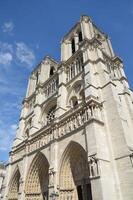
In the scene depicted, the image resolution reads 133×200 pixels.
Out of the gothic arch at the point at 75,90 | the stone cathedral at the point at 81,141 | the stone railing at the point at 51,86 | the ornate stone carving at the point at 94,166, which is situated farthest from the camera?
the stone railing at the point at 51,86

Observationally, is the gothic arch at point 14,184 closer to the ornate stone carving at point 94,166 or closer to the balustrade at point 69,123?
the balustrade at point 69,123

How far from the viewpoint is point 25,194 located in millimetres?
13781

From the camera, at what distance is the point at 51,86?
2069 centimetres

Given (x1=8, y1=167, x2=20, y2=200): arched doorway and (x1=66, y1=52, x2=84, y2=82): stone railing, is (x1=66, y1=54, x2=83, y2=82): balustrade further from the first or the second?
(x1=8, y1=167, x2=20, y2=200): arched doorway

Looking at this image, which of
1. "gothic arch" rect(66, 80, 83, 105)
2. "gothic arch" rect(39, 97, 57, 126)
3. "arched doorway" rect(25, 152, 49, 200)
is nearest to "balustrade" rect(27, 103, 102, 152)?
"arched doorway" rect(25, 152, 49, 200)

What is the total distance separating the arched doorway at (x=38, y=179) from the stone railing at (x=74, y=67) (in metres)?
7.84

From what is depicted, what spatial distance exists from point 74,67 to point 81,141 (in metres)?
9.07

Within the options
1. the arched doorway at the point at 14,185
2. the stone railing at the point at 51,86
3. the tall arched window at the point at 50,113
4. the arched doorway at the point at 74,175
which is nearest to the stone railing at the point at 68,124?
the arched doorway at the point at 74,175

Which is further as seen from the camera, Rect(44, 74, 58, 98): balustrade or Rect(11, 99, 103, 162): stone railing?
Rect(44, 74, 58, 98): balustrade

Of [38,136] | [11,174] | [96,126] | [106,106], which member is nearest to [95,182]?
[96,126]

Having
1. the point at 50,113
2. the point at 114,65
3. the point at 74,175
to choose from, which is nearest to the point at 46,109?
the point at 50,113

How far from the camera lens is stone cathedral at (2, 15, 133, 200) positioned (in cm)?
957

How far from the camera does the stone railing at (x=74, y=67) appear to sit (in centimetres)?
1735

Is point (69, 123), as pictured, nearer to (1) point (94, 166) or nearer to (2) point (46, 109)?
(1) point (94, 166)
